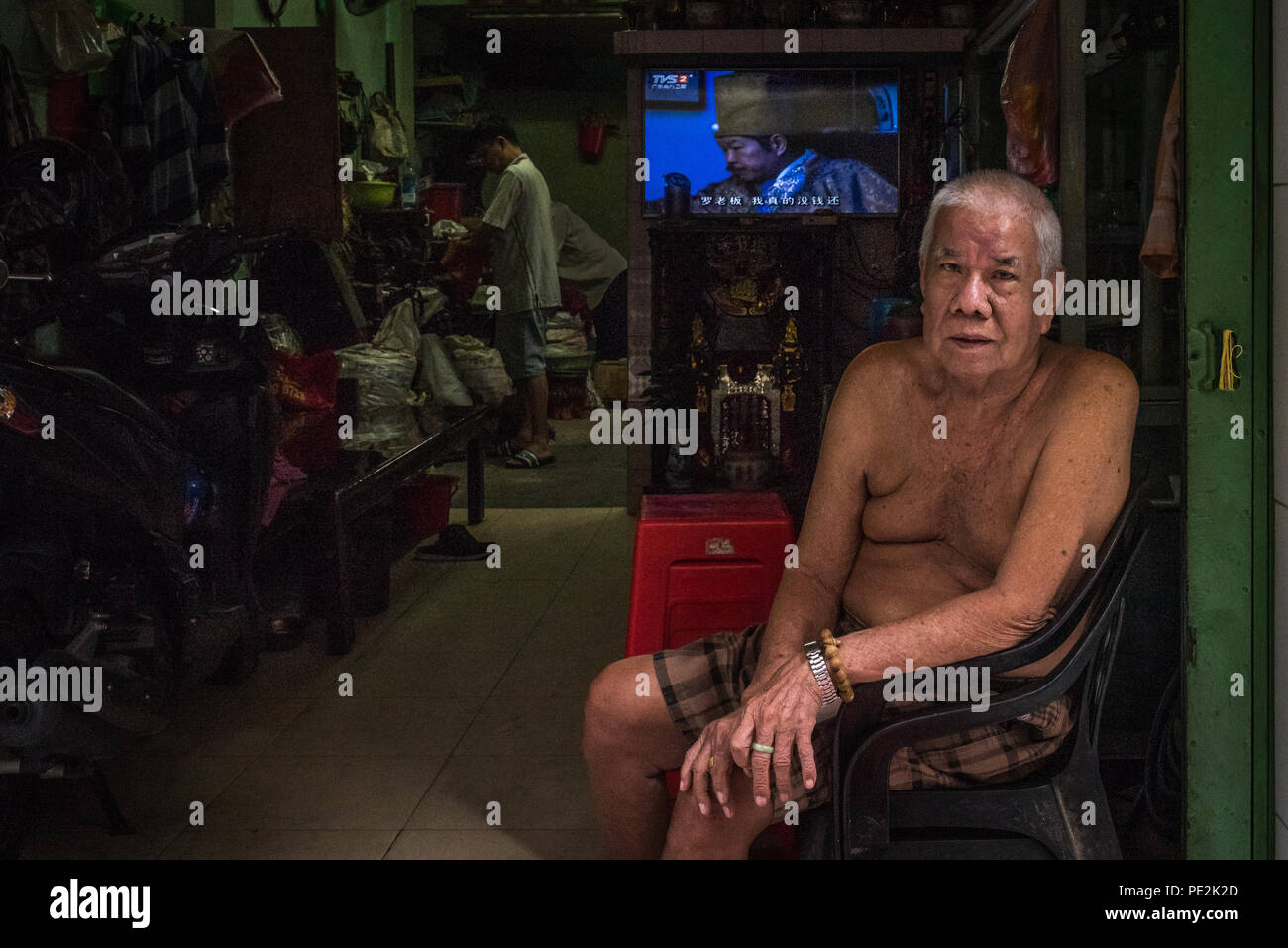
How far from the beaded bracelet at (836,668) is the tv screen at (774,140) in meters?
4.67

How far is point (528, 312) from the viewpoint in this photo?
7793 millimetres

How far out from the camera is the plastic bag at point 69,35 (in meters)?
4.35

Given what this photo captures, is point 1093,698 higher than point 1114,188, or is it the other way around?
point 1114,188

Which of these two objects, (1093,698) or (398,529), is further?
(398,529)

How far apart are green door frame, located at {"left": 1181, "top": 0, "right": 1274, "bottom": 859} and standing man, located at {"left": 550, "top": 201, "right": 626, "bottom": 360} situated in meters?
→ 9.01

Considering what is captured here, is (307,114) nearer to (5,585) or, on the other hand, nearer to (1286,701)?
(5,585)

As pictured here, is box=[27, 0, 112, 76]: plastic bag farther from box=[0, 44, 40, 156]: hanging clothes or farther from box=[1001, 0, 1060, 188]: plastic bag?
box=[1001, 0, 1060, 188]: plastic bag

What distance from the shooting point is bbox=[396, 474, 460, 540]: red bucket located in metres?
5.58

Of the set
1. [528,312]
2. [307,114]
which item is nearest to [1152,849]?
[307,114]

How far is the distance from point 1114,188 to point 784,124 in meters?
1.67

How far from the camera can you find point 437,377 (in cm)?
717

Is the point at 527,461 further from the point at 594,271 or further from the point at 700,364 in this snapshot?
the point at 594,271

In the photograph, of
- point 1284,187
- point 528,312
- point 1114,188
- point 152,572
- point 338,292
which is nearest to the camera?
point 1284,187

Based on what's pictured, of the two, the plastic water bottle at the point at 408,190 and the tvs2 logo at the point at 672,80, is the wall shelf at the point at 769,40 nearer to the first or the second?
the tvs2 logo at the point at 672,80
